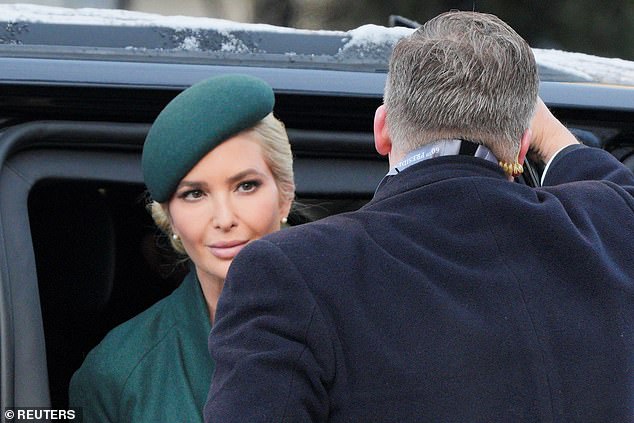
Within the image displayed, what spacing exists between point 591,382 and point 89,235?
1521 mm

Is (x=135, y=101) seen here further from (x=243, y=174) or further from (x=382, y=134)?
(x=382, y=134)

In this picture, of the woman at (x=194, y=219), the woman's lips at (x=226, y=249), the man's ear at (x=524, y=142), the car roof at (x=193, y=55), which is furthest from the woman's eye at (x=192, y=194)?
the man's ear at (x=524, y=142)

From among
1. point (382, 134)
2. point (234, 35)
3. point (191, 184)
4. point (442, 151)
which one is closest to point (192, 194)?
point (191, 184)

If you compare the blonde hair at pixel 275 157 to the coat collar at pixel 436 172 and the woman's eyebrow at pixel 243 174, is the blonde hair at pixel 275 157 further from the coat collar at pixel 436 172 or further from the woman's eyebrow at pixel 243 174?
the coat collar at pixel 436 172

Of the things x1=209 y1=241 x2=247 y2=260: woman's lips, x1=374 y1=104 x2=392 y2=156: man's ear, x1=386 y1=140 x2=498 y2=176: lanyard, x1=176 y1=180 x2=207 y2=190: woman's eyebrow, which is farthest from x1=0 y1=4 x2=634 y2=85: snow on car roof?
x1=386 y1=140 x2=498 y2=176: lanyard

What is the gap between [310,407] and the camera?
1.51 metres

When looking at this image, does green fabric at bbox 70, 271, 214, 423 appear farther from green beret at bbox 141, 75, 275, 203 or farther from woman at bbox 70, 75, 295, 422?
green beret at bbox 141, 75, 275, 203

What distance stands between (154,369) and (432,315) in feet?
3.23

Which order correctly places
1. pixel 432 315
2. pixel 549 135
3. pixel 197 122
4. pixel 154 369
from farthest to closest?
pixel 154 369 → pixel 197 122 → pixel 549 135 → pixel 432 315

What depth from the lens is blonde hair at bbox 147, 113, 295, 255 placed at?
2211 mm

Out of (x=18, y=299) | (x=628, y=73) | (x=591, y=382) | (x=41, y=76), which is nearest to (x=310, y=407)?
(x=591, y=382)

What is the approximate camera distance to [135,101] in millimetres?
2074

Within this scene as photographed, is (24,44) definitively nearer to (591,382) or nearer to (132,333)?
(132,333)

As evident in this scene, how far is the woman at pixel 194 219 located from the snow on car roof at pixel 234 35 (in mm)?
157
